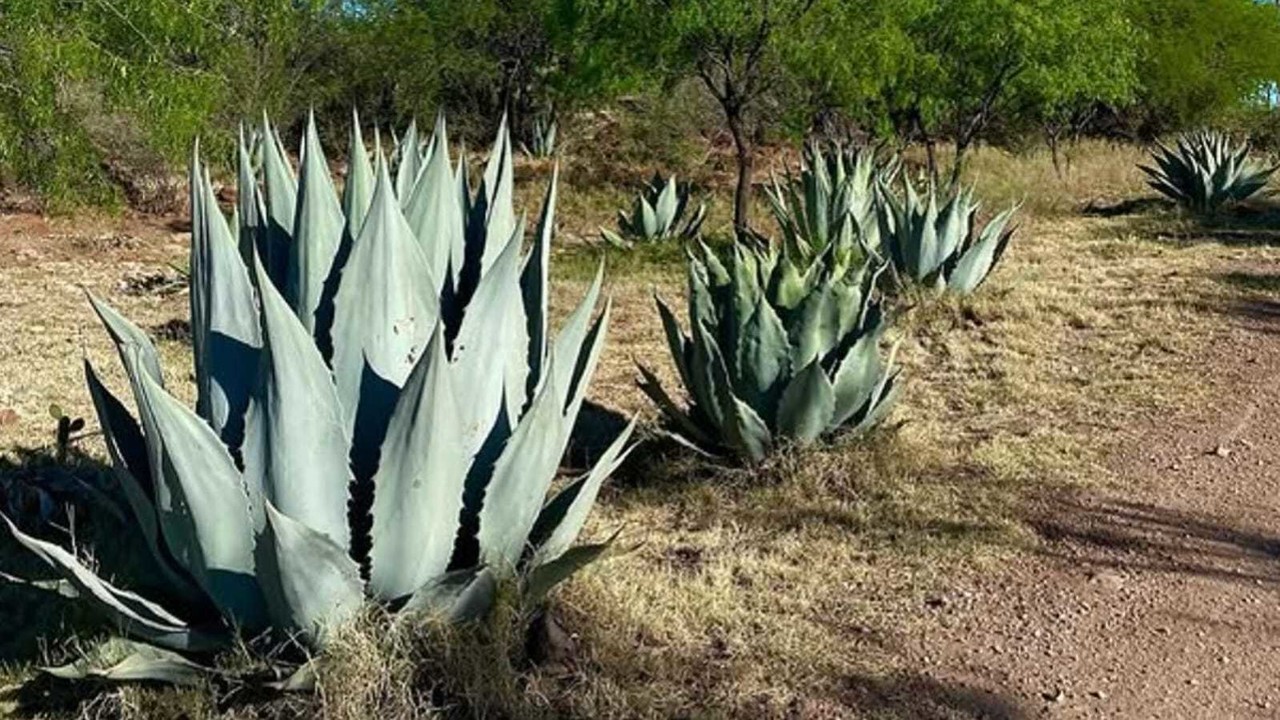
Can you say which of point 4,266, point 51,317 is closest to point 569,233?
point 4,266

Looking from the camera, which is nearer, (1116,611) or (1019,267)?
(1116,611)

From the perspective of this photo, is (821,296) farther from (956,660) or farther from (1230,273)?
(1230,273)

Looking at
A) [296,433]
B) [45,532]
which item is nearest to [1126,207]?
[45,532]

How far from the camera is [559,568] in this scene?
2867 mm

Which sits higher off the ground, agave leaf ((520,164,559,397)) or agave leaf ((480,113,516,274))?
agave leaf ((480,113,516,274))

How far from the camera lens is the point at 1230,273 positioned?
940 cm

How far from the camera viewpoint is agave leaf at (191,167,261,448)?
273 cm

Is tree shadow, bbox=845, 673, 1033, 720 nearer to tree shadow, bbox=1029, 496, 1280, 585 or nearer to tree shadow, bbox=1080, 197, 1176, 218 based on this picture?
tree shadow, bbox=1029, 496, 1280, 585

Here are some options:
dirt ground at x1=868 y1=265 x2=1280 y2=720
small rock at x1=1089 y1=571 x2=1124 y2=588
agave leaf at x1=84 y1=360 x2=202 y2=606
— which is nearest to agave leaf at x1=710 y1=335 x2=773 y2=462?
dirt ground at x1=868 y1=265 x2=1280 y2=720

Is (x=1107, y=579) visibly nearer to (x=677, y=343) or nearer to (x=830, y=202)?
(x=677, y=343)

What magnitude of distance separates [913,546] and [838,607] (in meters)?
0.59

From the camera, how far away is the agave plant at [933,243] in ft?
27.7

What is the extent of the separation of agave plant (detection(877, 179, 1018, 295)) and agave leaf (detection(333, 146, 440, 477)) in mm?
6138

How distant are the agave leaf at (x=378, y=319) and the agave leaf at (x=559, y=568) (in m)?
0.47
